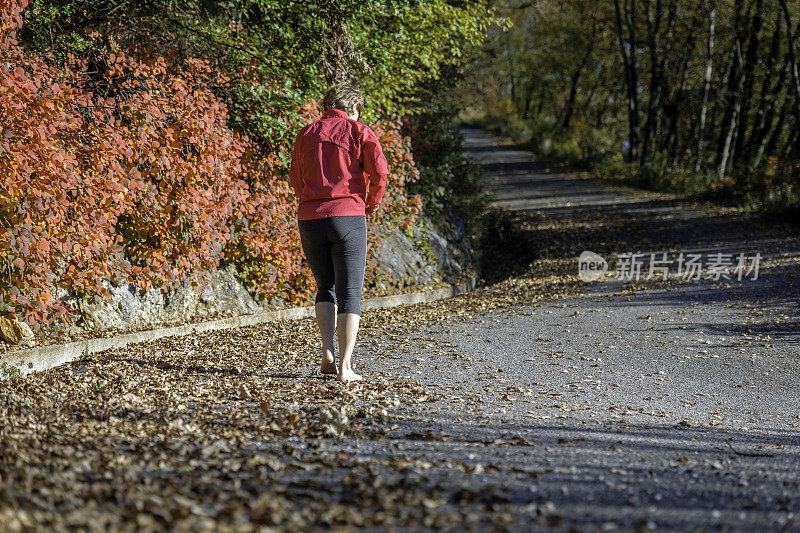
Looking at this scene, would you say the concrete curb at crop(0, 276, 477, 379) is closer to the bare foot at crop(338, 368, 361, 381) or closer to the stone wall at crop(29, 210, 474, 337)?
the stone wall at crop(29, 210, 474, 337)

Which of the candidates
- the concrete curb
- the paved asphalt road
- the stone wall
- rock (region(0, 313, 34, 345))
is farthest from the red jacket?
the stone wall

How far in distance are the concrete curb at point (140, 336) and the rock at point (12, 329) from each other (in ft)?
1.24

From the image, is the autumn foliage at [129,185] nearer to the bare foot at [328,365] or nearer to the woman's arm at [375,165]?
the bare foot at [328,365]

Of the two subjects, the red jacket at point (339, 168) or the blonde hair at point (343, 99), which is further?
the blonde hair at point (343, 99)

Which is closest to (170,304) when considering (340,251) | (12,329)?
(12,329)

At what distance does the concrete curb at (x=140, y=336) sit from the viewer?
5.23 meters

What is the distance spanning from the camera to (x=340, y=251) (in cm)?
457

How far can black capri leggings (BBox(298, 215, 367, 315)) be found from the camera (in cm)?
452

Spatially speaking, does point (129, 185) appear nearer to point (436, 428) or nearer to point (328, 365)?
point (328, 365)

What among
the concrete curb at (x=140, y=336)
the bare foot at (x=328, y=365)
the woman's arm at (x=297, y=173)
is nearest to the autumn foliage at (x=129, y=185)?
the concrete curb at (x=140, y=336)

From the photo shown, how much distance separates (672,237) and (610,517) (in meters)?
13.1

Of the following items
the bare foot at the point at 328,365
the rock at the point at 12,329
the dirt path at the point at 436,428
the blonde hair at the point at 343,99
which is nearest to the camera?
the dirt path at the point at 436,428

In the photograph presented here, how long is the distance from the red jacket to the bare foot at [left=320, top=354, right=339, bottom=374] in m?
1.03

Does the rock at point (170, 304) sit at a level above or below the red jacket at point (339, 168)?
below
